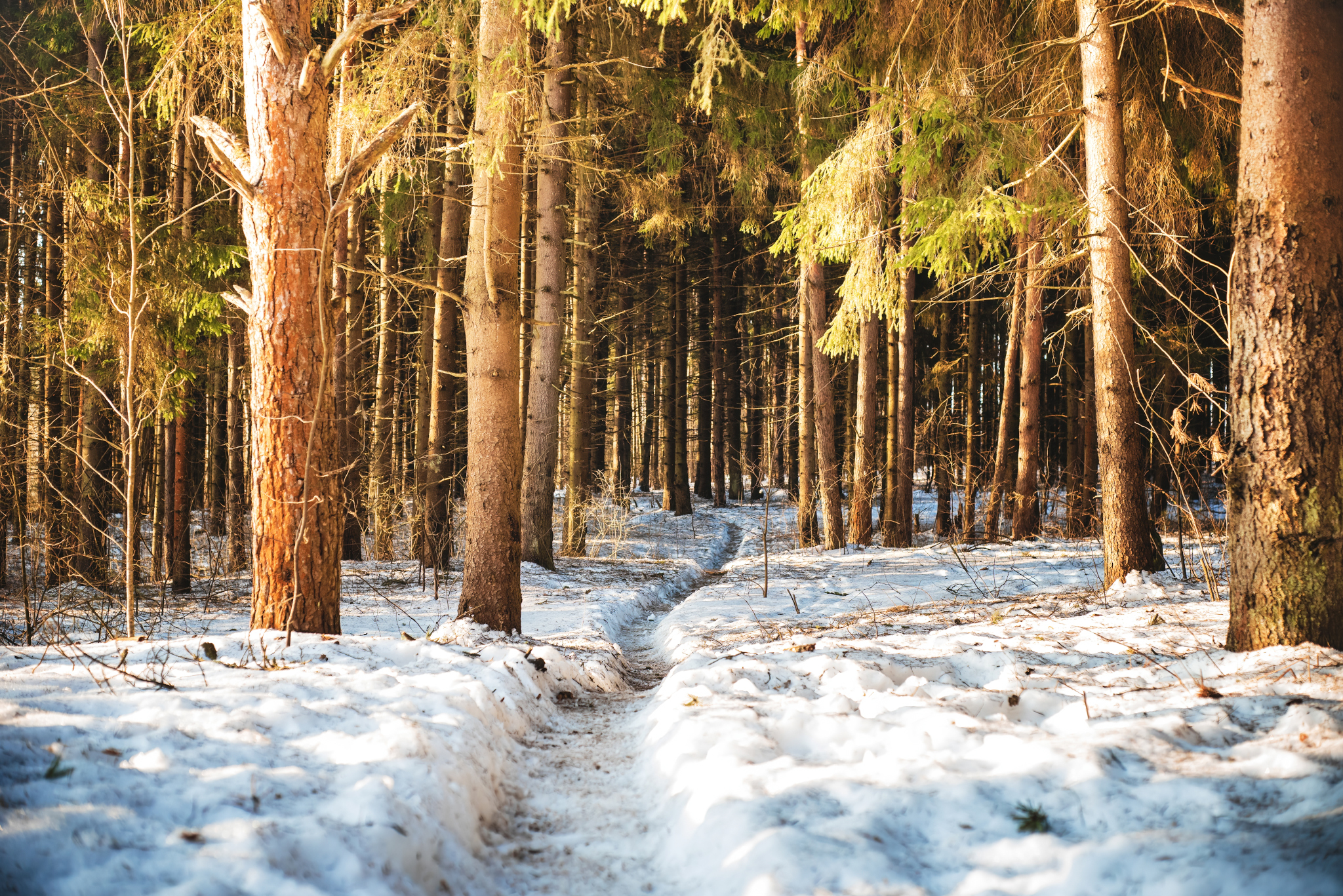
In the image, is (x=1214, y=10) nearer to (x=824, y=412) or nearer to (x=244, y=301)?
(x=244, y=301)

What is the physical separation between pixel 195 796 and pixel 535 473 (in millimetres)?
8327

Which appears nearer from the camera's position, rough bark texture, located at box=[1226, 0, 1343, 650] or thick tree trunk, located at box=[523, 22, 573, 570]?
rough bark texture, located at box=[1226, 0, 1343, 650]

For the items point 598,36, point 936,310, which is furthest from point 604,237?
point 936,310

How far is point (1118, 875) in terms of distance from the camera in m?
1.94

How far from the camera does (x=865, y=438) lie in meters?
12.2

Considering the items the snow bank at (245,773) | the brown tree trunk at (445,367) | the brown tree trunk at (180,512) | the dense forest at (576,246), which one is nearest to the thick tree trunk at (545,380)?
the dense forest at (576,246)

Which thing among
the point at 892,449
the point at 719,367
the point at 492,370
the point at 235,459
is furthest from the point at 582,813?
the point at 719,367

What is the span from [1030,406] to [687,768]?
11.1 meters

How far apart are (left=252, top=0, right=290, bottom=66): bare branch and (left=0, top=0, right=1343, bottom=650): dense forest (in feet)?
0.29

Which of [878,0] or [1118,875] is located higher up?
[878,0]

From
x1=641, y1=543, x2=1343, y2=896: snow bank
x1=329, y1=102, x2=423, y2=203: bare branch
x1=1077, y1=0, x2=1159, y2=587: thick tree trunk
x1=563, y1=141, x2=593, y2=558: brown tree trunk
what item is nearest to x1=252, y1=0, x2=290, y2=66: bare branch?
x1=329, y1=102, x2=423, y2=203: bare branch

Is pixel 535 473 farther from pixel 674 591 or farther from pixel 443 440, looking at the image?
pixel 674 591

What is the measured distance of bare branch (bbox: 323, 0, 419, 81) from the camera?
13.9ft

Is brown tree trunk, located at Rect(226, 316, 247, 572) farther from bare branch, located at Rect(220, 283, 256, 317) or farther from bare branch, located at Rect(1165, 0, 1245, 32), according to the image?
bare branch, located at Rect(1165, 0, 1245, 32)
